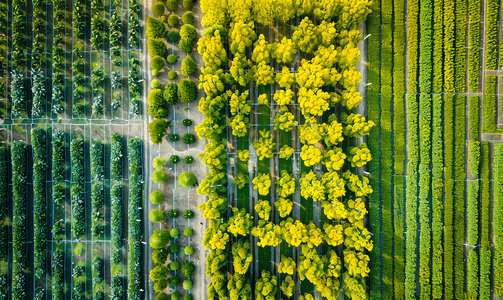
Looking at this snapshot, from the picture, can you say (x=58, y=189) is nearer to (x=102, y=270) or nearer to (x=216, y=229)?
(x=102, y=270)

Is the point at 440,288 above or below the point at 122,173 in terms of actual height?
below

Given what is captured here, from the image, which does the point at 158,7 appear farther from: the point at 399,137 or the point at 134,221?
the point at 399,137

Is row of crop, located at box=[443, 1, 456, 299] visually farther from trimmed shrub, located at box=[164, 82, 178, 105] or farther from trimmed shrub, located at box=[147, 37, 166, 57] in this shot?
trimmed shrub, located at box=[147, 37, 166, 57]

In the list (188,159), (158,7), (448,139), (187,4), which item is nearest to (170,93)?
(188,159)

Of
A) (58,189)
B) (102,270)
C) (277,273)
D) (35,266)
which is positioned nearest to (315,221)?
(277,273)

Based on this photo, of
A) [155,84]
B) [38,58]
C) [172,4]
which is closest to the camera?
[155,84]

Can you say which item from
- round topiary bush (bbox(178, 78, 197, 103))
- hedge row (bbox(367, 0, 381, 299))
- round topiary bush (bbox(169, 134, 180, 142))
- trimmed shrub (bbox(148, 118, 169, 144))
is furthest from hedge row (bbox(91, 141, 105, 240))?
hedge row (bbox(367, 0, 381, 299))
